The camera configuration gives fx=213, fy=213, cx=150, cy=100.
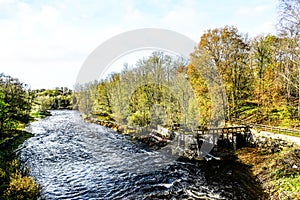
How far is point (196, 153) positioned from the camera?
62.6 ft

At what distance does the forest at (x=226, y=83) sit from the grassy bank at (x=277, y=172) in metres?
7.50

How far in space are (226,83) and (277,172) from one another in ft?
43.9

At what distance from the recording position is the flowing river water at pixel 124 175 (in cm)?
1214

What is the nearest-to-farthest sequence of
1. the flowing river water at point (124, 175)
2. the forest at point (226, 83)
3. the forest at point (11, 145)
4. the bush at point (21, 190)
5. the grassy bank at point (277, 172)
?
the bush at point (21, 190)
the forest at point (11, 145)
the grassy bank at point (277, 172)
the flowing river water at point (124, 175)
the forest at point (226, 83)

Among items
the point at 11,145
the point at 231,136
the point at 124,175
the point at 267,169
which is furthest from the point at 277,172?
the point at 11,145

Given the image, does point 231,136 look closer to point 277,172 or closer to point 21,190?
point 277,172

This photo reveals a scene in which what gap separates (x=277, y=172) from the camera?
1336 cm

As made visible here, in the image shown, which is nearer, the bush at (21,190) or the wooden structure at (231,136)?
the bush at (21,190)

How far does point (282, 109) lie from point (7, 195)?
90.7ft

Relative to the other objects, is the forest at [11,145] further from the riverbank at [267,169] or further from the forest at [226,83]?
the forest at [226,83]

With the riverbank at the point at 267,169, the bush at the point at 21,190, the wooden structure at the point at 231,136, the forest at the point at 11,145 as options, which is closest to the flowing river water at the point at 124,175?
the riverbank at the point at 267,169

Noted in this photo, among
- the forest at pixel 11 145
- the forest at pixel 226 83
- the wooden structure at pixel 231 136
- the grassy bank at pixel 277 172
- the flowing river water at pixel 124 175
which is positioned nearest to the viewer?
the forest at pixel 11 145

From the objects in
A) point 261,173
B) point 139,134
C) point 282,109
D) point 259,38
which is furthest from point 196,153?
point 259,38

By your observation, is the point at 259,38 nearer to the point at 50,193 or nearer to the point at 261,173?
the point at 261,173
